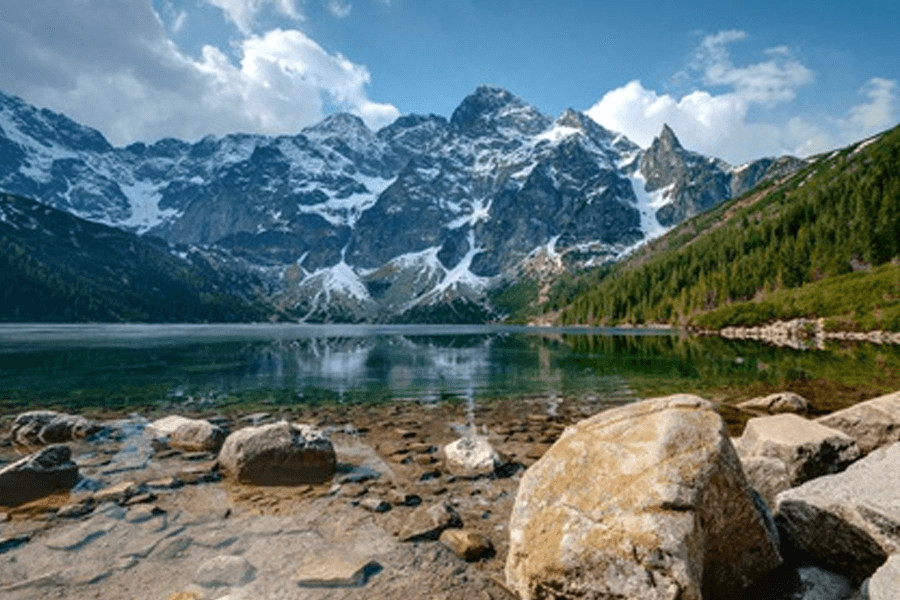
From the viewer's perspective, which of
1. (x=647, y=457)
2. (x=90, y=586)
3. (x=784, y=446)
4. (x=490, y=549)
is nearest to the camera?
(x=647, y=457)

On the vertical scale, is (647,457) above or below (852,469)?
above

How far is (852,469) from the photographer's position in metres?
10.2

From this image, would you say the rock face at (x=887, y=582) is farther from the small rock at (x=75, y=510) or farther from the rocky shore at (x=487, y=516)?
the small rock at (x=75, y=510)

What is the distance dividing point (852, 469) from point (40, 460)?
72.6 ft

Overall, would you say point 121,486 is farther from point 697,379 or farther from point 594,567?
point 697,379

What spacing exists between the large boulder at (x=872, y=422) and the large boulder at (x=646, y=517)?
1137 centimetres

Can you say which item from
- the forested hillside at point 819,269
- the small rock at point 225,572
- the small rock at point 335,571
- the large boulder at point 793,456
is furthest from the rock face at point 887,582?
the forested hillside at point 819,269

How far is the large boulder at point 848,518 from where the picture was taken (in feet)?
26.3

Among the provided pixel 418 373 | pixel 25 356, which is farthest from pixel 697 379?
pixel 25 356

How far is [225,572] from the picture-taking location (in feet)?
33.1

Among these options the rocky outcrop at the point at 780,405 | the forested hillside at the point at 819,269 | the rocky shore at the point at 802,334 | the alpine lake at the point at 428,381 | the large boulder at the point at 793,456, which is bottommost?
the alpine lake at the point at 428,381

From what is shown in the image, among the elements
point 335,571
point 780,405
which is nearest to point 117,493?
point 335,571

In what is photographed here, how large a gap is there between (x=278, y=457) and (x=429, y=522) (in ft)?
22.6

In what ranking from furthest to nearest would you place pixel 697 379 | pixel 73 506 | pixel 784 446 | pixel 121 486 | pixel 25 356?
1. pixel 25 356
2. pixel 697 379
3. pixel 121 486
4. pixel 73 506
5. pixel 784 446
